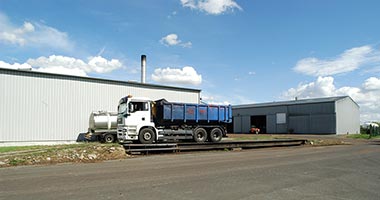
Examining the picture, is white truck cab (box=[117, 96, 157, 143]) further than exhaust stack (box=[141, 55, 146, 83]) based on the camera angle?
No

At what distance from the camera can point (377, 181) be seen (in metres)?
9.59

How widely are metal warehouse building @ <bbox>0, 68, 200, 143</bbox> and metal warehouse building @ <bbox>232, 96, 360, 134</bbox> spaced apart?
33589mm

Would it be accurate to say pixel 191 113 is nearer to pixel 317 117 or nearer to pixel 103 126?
pixel 103 126

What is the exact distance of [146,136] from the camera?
21.2 m

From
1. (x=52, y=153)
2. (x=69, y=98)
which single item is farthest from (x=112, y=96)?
(x=52, y=153)

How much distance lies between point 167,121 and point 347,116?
40.3 metres

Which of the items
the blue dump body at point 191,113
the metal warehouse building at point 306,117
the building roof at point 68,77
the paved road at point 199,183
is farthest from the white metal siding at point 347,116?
the paved road at point 199,183

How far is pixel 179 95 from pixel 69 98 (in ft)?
36.9

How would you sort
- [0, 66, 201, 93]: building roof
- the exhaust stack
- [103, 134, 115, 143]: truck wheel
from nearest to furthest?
[0, 66, 201, 93]: building roof
[103, 134, 115, 143]: truck wheel
the exhaust stack

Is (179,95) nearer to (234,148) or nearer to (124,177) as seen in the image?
(234,148)

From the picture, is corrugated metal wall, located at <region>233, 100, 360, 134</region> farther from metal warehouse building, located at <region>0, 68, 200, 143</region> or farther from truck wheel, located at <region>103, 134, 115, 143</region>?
truck wheel, located at <region>103, 134, 115, 143</region>

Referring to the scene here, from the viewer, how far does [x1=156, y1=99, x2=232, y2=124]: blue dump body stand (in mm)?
22688

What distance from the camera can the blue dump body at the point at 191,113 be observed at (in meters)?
22.7

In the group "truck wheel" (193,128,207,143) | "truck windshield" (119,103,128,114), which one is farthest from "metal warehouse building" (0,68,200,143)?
"truck wheel" (193,128,207,143)
